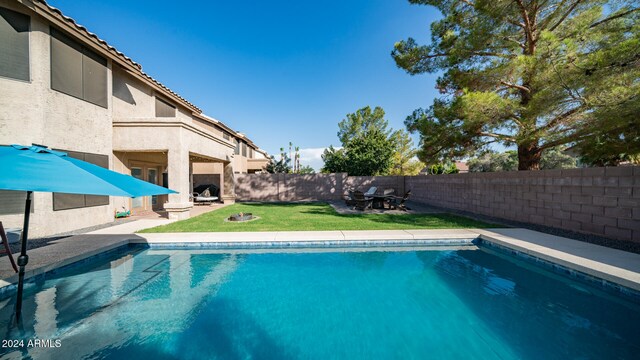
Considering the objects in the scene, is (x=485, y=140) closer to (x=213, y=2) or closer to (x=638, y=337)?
(x=638, y=337)

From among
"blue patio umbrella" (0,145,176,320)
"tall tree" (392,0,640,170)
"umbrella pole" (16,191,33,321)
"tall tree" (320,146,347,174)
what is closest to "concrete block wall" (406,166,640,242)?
"tall tree" (392,0,640,170)

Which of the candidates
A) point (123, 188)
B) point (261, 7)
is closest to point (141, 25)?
point (261, 7)

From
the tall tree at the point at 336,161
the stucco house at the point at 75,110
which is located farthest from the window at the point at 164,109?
the tall tree at the point at 336,161

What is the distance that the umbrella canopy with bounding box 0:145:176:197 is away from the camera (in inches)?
104

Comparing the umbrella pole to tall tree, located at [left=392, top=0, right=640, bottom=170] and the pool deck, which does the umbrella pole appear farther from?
tall tree, located at [left=392, top=0, right=640, bottom=170]

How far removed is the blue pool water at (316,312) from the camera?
3.14m

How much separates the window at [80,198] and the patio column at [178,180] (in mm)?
2111

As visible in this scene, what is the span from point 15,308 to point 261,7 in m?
14.9

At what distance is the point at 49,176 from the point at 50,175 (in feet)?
0.08

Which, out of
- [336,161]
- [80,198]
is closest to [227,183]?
[80,198]

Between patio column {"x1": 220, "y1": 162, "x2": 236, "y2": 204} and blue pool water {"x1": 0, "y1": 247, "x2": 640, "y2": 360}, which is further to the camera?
patio column {"x1": 220, "y1": 162, "x2": 236, "y2": 204}

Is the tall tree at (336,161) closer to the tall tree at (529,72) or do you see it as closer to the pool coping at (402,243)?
the tall tree at (529,72)

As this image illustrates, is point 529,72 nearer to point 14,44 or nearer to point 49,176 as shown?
point 49,176

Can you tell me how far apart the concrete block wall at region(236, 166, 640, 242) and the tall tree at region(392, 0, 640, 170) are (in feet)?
3.30
